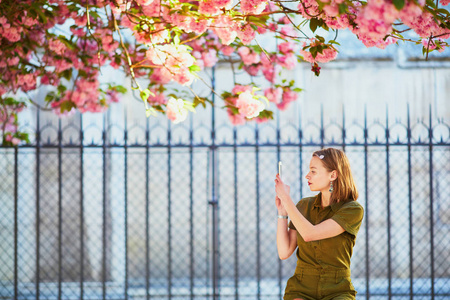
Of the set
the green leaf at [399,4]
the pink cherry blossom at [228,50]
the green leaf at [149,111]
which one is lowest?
the green leaf at [149,111]

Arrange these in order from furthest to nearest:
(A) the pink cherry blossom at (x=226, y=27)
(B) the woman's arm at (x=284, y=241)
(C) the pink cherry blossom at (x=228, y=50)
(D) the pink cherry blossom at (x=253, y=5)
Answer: (C) the pink cherry blossom at (x=228, y=50)
(A) the pink cherry blossom at (x=226, y=27)
(D) the pink cherry blossom at (x=253, y=5)
(B) the woman's arm at (x=284, y=241)

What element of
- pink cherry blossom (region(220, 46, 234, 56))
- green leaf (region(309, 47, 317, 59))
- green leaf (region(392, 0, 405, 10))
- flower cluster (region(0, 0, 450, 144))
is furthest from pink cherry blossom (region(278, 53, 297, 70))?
green leaf (region(392, 0, 405, 10))

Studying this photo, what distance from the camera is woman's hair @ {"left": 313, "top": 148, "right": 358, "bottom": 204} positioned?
8.76 ft

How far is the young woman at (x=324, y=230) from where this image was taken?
8.35ft

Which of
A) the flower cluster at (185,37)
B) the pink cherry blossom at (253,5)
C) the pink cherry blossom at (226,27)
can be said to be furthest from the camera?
the pink cherry blossom at (226,27)

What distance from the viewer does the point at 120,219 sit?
22.6ft

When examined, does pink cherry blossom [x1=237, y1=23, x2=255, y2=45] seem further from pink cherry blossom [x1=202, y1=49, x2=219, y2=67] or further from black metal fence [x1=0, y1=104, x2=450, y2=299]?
black metal fence [x1=0, y1=104, x2=450, y2=299]

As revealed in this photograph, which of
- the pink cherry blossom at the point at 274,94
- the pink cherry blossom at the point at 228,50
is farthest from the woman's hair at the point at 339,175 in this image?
the pink cherry blossom at the point at 228,50

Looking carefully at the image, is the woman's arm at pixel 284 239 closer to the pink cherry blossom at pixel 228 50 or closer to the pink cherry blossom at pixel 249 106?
the pink cherry blossom at pixel 249 106

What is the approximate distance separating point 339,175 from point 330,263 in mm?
432

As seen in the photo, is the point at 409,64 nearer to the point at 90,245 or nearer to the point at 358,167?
the point at 358,167

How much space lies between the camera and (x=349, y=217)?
8.40ft

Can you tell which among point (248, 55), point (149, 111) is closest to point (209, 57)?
point (248, 55)

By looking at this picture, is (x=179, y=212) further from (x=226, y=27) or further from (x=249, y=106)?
(x=226, y=27)
